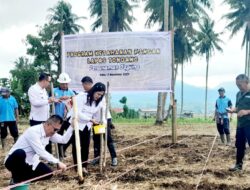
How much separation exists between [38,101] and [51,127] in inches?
83.7

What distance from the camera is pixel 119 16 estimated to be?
1410 inches

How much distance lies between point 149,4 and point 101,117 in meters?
24.7

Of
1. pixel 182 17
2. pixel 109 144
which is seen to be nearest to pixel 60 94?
pixel 109 144

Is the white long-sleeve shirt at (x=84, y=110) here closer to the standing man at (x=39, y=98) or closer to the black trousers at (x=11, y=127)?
the standing man at (x=39, y=98)

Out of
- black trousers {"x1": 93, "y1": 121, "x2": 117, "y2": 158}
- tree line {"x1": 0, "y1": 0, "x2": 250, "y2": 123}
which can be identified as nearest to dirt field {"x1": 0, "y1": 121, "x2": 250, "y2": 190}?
black trousers {"x1": 93, "y1": 121, "x2": 117, "y2": 158}

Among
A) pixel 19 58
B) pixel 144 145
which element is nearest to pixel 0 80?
pixel 19 58

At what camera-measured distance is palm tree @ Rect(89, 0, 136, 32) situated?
34375 millimetres

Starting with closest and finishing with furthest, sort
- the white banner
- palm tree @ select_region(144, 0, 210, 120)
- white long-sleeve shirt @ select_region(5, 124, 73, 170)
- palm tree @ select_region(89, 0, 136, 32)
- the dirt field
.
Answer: white long-sleeve shirt @ select_region(5, 124, 73, 170) < the dirt field < the white banner < palm tree @ select_region(144, 0, 210, 120) < palm tree @ select_region(89, 0, 136, 32)

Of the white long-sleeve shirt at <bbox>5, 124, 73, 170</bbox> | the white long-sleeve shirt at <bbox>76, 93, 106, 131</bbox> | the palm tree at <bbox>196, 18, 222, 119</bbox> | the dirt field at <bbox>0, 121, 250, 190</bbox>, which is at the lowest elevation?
the dirt field at <bbox>0, 121, 250, 190</bbox>

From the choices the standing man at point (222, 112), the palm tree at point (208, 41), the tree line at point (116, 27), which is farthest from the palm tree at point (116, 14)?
the standing man at point (222, 112)

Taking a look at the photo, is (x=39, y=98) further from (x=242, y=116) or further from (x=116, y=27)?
(x=116, y=27)

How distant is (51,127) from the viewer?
4879 mm

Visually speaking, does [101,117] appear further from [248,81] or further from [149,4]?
[149,4]

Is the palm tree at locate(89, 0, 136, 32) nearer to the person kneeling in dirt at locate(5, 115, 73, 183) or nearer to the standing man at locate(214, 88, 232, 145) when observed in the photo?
the standing man at locate(214, 88, 232, 145)
